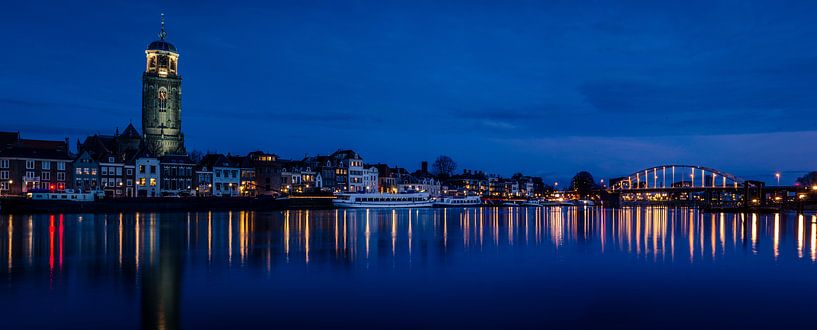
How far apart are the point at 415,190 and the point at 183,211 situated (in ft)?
242

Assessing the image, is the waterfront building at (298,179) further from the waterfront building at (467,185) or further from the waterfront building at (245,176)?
the waterfront building at (467,185)

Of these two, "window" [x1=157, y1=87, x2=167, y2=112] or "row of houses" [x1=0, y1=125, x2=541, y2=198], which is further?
"window" [x1=157, y1=87, x2=167, y2=112]

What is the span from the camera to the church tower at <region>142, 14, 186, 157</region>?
372 ft

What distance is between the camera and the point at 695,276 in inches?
945

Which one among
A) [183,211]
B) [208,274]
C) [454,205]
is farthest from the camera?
[454,205]

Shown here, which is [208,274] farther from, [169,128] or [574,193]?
[574,193]

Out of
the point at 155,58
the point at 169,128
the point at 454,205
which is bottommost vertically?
the point at 454,205

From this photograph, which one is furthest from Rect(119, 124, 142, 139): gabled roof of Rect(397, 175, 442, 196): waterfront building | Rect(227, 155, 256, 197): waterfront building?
Rect(397, 175, 442, 196): waterfront building

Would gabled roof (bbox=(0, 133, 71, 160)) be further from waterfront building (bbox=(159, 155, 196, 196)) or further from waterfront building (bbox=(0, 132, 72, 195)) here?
waterfront building (bbox=(159, 155, 196, 196))

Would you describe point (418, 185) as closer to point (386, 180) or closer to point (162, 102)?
point (386, 180)

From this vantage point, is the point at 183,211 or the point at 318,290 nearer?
the point at 318,290

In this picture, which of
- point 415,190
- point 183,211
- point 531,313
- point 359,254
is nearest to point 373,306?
point 531,313

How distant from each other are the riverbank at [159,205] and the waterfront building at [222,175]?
12.1 m

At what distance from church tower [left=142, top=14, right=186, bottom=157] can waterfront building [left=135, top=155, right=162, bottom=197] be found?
15.0 m
